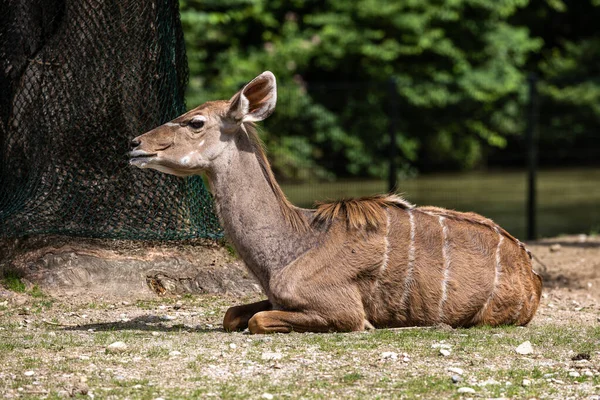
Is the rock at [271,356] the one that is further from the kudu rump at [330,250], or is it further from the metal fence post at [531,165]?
the metal fence post at [531,165]

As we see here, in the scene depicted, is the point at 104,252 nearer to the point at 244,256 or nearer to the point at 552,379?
the point at 244,256

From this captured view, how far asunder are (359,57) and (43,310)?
14.0 metres

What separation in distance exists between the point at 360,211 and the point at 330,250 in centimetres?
34

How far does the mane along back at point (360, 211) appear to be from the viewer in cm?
627

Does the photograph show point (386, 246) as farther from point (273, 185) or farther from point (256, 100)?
point (256, 100)

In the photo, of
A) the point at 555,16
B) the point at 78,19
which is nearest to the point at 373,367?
the point at 78,19

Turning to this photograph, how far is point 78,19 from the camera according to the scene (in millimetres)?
7289

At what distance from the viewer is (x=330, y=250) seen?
6.15 meters

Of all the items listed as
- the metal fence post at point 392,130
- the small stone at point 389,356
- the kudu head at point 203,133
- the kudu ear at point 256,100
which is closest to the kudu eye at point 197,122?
the kudu head at point 203,133

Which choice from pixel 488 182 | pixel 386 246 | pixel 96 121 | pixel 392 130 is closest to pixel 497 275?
pixel 386 246

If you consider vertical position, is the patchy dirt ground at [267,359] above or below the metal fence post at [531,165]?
below

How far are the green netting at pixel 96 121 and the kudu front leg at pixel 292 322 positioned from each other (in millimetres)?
1476

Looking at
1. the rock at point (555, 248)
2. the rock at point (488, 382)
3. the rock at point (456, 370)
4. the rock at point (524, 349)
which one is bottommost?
the rock at point (488, 382)

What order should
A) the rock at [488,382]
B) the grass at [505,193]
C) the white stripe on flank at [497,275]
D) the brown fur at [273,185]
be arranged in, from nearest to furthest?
1. the rock at [488,382]
2. the white stripe on flank at [497,275]
3. the brown fur at [273,185]
4. the grass at [505,193]
